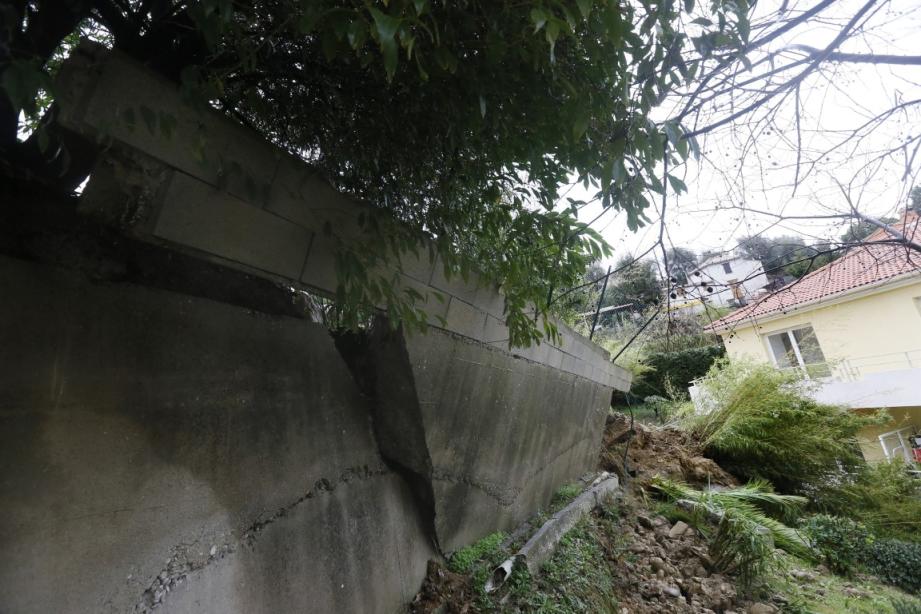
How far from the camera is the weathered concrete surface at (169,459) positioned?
1.06 m

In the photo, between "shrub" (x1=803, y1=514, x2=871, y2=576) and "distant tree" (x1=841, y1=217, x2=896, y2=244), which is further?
"shrub" (x1=803, y1=514, x2=871, y2=576)

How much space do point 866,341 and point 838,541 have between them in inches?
302

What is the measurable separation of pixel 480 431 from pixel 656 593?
1.89 metres

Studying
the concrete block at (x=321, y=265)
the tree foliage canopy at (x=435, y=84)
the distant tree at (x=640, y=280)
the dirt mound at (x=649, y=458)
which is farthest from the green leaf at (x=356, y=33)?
the dirt mound at (x=649, y=458)

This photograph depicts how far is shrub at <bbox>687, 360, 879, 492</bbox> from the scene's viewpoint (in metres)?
7.14

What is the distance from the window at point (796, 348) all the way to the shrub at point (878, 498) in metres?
4.37

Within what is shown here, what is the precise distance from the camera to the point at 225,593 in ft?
4.58

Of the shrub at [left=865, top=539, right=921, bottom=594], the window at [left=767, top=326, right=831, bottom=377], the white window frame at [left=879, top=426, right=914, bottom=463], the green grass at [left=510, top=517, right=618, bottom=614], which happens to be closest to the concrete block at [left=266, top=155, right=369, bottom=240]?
the green grass at [left=510, top=517, right=618, bottom=614]

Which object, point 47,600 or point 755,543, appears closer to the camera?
point 47,600

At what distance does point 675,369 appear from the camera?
1545cm

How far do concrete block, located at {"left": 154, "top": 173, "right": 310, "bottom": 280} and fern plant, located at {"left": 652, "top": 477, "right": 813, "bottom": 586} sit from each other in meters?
4.39

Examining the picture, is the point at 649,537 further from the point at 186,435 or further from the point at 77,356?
the point at 77,356

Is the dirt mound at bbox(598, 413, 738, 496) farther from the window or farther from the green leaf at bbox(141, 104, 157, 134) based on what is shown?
the window

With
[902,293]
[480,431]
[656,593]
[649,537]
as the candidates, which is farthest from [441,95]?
[902,293]
